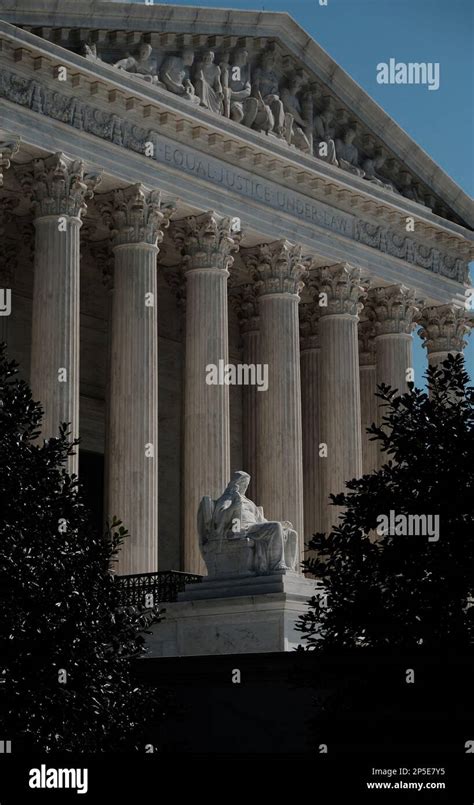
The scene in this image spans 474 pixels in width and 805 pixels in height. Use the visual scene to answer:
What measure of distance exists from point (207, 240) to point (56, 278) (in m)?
6.57

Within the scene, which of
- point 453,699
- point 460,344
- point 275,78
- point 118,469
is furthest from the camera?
point 460,344

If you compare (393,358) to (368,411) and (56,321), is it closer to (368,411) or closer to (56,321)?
(368,411)

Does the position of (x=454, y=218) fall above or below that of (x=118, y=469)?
above

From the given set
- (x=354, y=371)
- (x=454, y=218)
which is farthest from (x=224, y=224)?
(x=454, y=218)

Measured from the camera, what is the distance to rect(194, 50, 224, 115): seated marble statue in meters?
47.1

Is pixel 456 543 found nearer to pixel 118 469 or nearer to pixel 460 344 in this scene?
pixel 118 469

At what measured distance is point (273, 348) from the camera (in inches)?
1909

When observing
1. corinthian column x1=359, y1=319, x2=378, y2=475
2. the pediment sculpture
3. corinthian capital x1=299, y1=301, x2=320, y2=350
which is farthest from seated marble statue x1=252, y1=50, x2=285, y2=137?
corinthian column x1=359, y1=319, x2=378, y2=475

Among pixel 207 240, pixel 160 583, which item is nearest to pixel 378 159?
pixel 207 240

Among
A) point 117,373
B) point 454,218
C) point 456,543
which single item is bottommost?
point 456,543

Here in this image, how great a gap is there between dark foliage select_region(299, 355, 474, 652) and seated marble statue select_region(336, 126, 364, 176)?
3104 centimetres

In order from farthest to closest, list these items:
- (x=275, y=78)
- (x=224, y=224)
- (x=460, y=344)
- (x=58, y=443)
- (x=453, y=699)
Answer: (x=460, y=344) → (x=275, y=78) → (x=224, y=224) → (x=58, y=443) → (x=453, y=699)

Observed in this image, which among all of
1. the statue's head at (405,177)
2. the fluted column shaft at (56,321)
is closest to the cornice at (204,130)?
the statue's head at (405,177)

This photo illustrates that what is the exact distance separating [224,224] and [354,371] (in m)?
7.64
